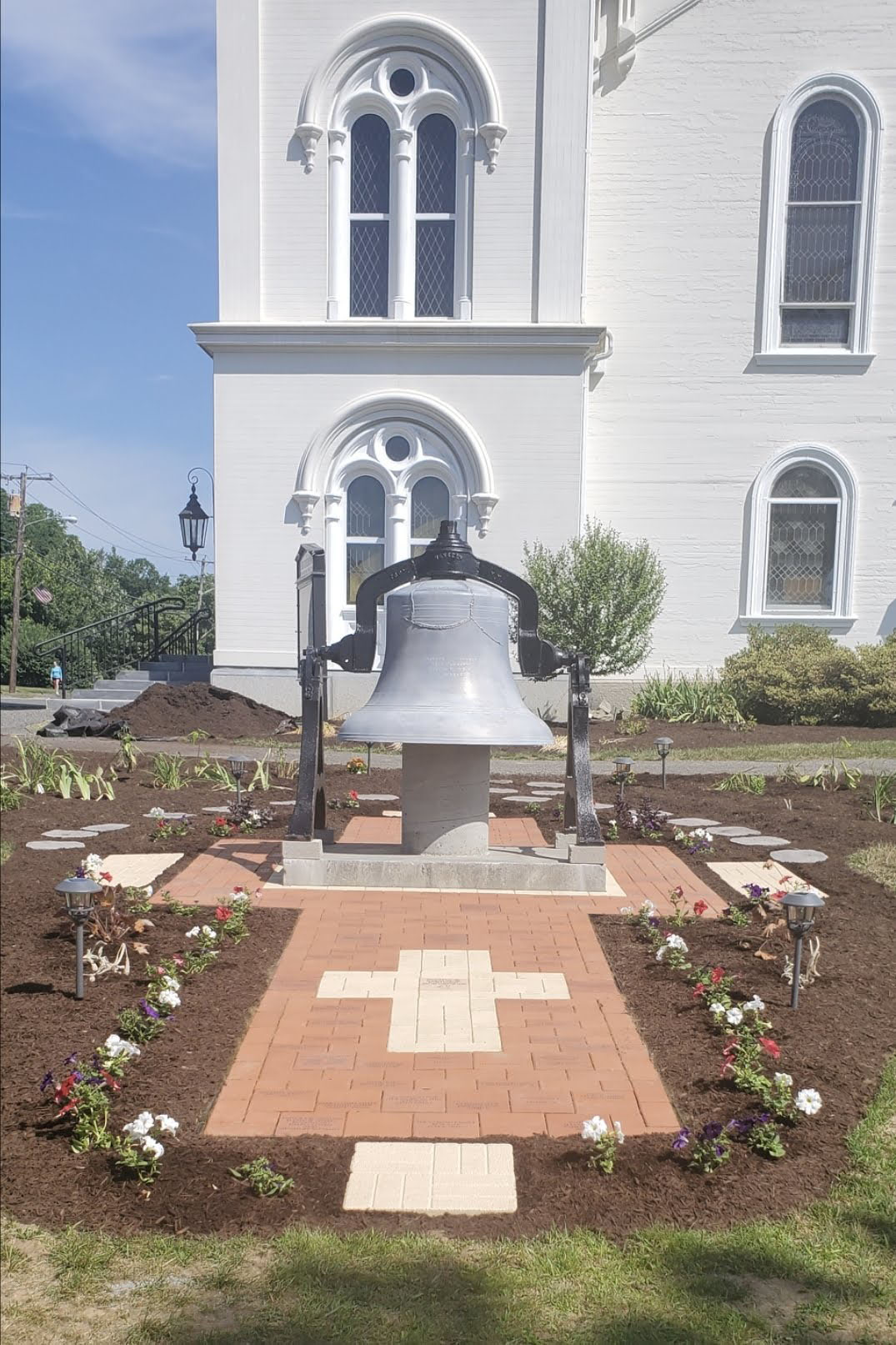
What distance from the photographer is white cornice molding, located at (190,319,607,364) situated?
1521 centimetres

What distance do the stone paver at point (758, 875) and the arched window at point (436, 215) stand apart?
10907 millimetres

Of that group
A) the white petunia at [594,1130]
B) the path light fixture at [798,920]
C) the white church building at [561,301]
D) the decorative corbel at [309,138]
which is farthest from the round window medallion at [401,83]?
the white petunia at [594,1130]

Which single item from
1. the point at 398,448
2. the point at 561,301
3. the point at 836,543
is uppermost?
the point at 561,301

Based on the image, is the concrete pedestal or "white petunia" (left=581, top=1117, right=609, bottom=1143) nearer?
"white petunia" (left=581, top=1117, right=609, bottom=1143)

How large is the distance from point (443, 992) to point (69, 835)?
13.7ft

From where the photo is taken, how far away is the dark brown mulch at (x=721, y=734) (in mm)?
13477

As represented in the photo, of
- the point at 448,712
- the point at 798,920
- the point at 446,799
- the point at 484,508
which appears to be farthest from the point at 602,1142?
the point at 484,508

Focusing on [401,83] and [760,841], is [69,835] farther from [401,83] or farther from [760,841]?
[401,83]

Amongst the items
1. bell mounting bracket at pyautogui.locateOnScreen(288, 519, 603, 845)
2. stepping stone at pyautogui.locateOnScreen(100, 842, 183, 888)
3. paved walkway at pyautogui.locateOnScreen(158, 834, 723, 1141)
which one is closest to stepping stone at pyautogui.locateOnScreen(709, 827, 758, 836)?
paved walkway at pyautogui.locateOnScreen(158, 834, 723, 1141)

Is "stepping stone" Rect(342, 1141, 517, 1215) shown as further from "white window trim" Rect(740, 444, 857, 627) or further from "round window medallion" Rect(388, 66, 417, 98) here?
"round window medallion" Rect(388, 66, 417, 98)

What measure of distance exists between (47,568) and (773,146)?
115 ft

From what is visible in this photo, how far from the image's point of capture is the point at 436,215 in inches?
624

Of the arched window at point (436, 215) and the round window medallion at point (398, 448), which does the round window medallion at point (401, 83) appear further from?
the round window medallion at point (398, 448)

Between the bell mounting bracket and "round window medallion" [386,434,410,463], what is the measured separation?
30.7ft
